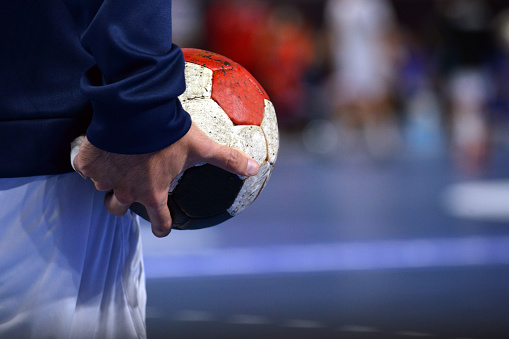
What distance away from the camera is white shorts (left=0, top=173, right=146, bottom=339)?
150 cm

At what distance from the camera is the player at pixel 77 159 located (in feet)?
4.27

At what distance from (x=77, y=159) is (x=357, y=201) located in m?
5.65

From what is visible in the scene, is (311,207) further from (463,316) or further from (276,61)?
(276,61)

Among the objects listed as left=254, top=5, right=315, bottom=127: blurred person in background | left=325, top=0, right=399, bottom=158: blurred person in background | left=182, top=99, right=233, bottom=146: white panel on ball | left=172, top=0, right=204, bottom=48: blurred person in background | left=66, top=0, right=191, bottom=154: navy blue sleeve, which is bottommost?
left=172, top=0, right=204, bottom=48: blurred person in background

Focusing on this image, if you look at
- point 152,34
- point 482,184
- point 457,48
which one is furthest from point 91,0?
point 457,48

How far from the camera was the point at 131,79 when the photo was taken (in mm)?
1267

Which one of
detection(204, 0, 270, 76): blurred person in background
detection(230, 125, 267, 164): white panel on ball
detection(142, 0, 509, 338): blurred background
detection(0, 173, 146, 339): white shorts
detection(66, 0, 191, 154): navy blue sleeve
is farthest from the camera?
detection(204, 0, 270, 76): blurred person in background

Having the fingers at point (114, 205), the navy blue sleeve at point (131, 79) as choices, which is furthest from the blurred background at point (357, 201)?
the navy blue sleeve at point (131, 79)

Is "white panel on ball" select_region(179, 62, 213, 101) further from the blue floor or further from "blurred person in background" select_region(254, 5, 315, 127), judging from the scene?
"blurred person in background" select_region(254, 5, 315, 127)

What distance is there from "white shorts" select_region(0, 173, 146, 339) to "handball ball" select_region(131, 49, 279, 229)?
0.44 ft

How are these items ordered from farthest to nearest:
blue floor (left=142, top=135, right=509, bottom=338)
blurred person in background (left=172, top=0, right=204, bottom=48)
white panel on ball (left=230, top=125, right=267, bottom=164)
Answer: blurred person in background (left=172, top=0, right=204, bottom=48), blue floor (left=142, top=135, right=509, bottom=338), white panel on ball (left=230, top=125, right=267, bottom=164)

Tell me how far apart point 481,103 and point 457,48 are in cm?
73

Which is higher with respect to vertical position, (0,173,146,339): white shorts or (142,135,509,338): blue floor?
(0,173,146,339): white shorts

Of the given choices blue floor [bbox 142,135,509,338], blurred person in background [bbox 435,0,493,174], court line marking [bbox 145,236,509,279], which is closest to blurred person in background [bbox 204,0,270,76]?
blurred person in background [bbox 435,0,493,174]
